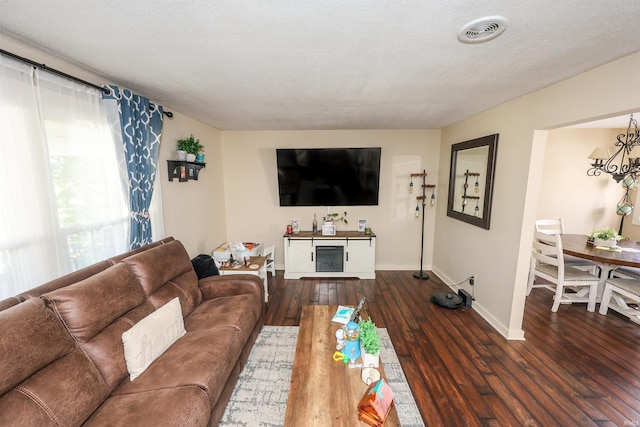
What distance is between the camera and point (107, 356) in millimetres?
1432

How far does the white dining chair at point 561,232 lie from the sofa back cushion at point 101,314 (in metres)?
4.91

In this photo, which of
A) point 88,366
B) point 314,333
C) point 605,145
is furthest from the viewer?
point 605,145

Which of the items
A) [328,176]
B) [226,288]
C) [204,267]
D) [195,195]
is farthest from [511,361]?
[195,195]

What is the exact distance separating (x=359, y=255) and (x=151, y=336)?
297cm

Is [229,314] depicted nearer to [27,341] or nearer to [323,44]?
[27,341]

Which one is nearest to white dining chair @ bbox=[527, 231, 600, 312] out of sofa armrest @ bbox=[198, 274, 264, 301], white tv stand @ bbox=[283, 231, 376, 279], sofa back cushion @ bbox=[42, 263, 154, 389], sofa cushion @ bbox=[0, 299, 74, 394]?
white tv stand @ bbox=[283, 231, 376, 279]

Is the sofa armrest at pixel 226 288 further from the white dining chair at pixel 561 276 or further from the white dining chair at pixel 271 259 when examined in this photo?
the white dining chair at pixel 561 276

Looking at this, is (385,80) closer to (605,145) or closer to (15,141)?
(15,141)

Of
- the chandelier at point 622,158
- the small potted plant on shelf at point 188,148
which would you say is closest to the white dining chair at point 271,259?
the small potted plant on shelf at point 188,148

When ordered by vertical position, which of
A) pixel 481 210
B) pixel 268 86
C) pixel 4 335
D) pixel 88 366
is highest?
pixel 268 86

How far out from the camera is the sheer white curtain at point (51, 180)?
54.9 inches

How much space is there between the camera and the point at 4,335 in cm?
105

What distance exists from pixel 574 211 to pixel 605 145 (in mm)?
1156

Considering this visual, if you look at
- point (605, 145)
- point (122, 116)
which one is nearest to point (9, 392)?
point (122, 116)
